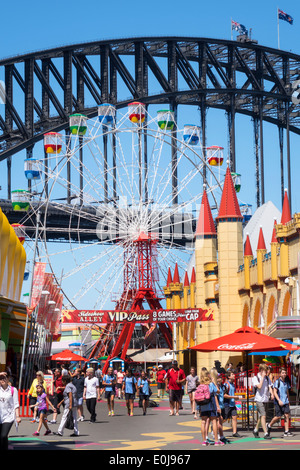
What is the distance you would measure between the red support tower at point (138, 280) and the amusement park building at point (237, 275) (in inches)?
223

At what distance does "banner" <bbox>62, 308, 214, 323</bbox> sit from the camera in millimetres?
45963

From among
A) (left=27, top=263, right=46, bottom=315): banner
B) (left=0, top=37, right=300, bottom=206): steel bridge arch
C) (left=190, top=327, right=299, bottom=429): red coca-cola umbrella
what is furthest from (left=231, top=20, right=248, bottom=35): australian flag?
(left=190, top=327, right=299, bottom=429): red coca-cola umbrella

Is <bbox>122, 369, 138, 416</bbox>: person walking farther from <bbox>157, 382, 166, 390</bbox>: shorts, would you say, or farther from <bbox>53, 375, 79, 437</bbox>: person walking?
<bbox>157, 382, 166, 390</bbox>: shorts

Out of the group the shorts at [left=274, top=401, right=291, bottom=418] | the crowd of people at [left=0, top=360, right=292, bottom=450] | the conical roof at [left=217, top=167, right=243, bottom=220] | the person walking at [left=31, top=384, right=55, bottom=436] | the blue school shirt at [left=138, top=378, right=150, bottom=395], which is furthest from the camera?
the conical roof at [left=217, top=167, right=243, bottom=220]

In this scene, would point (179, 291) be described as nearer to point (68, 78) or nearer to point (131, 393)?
point (68, 78)

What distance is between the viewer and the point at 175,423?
25.9m

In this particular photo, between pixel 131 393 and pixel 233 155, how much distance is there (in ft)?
146

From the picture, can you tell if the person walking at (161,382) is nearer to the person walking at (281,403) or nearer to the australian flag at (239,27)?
the person walking at (281,403)

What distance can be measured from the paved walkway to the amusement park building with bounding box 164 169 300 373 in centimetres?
1111

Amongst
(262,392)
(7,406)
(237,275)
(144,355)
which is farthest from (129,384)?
(144,355)

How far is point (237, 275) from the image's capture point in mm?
44188

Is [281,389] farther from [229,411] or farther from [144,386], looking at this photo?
[144,386]

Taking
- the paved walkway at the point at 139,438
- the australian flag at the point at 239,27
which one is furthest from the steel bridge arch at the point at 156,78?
the paved walkway at the point at 139,438
